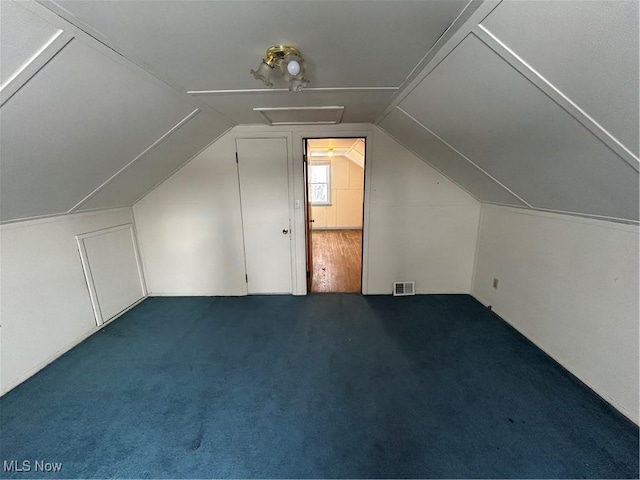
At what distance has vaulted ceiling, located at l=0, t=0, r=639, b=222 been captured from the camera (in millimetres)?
981

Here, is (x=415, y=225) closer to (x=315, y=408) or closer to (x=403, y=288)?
(x=403, y=288)

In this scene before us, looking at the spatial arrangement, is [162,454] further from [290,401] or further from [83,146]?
[83,146]

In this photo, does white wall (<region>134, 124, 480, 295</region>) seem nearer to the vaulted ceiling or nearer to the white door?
the white door

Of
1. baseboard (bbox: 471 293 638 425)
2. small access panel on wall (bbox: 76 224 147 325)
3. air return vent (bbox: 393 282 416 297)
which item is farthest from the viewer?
air return vent (bbox: 393 282 416 297)

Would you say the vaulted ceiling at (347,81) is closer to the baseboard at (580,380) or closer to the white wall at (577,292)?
the white wall at (577,292)

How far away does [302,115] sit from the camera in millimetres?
2584

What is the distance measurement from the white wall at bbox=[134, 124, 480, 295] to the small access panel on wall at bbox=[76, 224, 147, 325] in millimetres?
175

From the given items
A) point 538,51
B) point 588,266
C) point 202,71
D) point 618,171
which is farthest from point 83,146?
point 588,266

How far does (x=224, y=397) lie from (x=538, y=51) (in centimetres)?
255

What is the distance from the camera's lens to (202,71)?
1559mm

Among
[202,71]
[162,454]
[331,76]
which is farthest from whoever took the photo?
[331,76]

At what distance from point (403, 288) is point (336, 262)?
1.64 meters

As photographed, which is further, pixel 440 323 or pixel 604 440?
pixel 440 323

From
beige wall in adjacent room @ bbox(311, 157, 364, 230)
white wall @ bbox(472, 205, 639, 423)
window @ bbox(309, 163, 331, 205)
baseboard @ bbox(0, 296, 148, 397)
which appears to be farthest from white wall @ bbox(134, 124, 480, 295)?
window @ bbox(309, 163, 331, 205)
